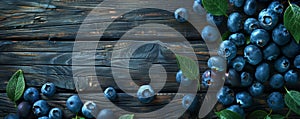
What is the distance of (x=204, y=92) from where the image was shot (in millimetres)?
1621

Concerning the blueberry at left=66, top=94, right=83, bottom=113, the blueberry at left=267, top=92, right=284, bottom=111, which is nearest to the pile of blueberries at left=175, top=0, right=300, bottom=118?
the blueberry at left=267, top=92, right=284, bottom=111

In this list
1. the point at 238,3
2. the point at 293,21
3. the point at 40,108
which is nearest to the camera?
the point at 293,21

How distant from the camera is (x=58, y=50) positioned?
1717 mm

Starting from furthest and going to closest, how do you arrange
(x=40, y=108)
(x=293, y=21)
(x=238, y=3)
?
(x=40, y=108) < (x=238, y=3) < (x=293, y=21)

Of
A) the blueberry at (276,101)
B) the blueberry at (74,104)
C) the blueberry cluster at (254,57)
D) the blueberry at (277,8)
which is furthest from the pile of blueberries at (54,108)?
the blueberry at (277,8)

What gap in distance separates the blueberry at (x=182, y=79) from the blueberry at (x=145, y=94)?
12 cm

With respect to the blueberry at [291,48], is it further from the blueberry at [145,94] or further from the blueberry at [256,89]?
the blueberry at [145,94]

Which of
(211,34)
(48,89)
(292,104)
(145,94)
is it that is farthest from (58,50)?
(292,104)

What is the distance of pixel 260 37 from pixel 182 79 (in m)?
0.34

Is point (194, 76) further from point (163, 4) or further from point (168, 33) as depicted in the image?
point (163, 4)

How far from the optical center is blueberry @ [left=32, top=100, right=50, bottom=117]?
1669mm

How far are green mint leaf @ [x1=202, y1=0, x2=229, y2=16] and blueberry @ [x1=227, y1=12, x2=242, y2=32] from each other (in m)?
0.04

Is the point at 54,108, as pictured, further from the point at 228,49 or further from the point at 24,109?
the point at 228,49

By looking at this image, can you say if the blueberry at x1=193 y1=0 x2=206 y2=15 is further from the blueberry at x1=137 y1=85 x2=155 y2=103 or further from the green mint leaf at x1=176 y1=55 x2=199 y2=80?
the blueberry at x1=137 y1=85 x2=155 y2=103
